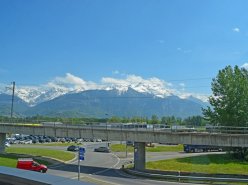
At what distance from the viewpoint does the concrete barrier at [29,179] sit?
730 centimetres

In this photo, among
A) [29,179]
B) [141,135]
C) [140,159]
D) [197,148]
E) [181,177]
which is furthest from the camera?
[197,148]

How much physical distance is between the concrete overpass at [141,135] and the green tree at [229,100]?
61.9 feet

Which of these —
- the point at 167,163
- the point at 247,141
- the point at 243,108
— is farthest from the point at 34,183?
the point at 243,108

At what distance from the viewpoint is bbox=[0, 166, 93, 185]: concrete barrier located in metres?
7.30

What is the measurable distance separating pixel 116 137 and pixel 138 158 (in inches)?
216

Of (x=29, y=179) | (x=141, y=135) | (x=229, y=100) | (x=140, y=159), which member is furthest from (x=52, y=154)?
(x=29, y=179)

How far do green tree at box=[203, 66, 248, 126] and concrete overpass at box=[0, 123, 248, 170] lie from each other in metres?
18.9

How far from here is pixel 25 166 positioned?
45031 millimetres

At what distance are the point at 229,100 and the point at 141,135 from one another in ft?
75.0

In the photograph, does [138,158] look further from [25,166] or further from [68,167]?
[25,166]

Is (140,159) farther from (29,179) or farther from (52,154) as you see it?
(29,179)

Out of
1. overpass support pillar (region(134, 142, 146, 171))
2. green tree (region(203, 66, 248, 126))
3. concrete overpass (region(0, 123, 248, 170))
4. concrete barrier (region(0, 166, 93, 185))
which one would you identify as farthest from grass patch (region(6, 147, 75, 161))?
concrete barrier (region(0, 166, 93, 185))

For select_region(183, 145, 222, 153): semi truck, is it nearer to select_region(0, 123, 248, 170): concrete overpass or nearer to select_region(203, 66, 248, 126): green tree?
select_region(203, 66, 248, 126): green tree

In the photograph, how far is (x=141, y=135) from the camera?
53.9m
